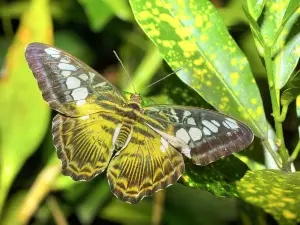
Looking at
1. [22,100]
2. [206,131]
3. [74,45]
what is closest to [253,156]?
[206,131]

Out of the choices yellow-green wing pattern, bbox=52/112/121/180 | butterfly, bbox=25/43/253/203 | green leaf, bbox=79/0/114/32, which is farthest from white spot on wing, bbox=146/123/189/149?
green leaf, bbox=79/0/114/32

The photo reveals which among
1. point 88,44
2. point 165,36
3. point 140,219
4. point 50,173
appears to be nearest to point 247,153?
point 165,36

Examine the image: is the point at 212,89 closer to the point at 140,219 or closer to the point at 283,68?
the point at 283,68

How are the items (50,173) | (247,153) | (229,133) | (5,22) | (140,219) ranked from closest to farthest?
(229,133), (247,153), (50,173), (140,219), (5,22)

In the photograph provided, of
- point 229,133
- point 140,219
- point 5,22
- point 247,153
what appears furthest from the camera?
point 5,22

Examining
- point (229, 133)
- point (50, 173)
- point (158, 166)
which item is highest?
point (229, 133)

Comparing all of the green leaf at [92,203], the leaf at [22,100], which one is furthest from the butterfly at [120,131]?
the green leaf at [92,203]

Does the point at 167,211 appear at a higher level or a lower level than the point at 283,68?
lower
